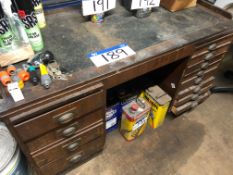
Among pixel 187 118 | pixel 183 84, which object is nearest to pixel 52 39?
pixel 183 84

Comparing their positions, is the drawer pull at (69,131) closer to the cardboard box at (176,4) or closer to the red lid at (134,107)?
the red lid at (134,107)

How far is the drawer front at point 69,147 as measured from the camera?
3.09 feet

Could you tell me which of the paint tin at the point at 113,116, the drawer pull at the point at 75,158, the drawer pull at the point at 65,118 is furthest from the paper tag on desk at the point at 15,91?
the paint tin at the point at 113,116

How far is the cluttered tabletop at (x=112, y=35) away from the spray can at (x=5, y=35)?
17cm

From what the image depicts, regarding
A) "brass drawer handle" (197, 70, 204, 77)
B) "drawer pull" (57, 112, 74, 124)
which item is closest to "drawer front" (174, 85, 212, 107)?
"brass drawer handle" (197, 70, 204, 77)

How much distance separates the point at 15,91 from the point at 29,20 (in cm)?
30

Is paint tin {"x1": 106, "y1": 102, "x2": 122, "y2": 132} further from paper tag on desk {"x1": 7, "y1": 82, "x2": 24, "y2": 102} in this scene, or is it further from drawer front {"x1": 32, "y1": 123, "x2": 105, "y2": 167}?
paper tag on desk {"x1": 7, "y1": 82, "x2": 24, "y2": 102}

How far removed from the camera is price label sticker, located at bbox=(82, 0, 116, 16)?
967mm

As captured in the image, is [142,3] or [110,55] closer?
[110,55]

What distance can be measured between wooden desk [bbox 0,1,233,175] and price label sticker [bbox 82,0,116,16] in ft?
0.29

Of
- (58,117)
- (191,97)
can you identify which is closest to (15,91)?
(58,117)

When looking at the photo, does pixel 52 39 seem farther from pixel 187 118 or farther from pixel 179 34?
pixel 187 118

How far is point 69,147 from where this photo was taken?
1.01m

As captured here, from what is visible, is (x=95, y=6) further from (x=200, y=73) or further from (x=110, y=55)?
(x=200, y=73)
